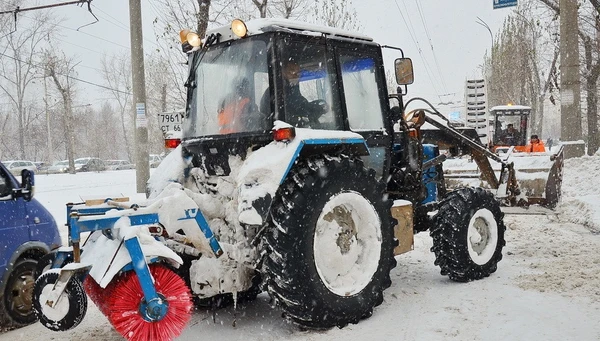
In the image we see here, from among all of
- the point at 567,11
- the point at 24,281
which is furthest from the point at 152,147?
the point at 24,281

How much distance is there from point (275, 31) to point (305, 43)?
324 mm

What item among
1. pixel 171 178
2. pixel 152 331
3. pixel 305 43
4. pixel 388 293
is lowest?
pixel 388 293

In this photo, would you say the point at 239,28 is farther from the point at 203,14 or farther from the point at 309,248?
the point at 203,14

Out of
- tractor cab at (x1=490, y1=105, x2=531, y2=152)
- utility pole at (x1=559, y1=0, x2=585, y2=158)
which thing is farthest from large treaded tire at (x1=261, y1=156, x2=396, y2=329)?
tractor cab at (x1=490, y1=105, x2=531, y2=152)

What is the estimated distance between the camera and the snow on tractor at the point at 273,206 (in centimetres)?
348

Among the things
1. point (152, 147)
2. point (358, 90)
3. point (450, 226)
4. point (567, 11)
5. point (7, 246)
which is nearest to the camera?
point (7, 246)

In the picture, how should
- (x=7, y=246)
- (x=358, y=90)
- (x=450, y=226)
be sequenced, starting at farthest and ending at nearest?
(x=450, y=226) → (x=358, y=90) → (x=7, y=246)

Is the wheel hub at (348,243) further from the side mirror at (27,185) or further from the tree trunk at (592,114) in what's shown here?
the tree trunk at (592,114)

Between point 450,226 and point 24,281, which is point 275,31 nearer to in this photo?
point 450,226

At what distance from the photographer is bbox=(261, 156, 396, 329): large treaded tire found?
3.84 metres

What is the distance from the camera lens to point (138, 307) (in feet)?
11.1

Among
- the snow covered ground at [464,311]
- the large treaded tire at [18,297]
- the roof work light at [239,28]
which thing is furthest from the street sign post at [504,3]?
the large treaded tire at [18,297]

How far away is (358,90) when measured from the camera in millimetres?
4941

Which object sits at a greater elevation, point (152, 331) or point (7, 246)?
point (7, 246)
